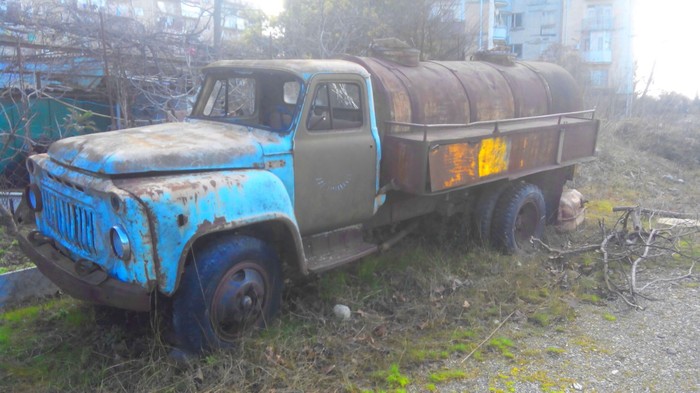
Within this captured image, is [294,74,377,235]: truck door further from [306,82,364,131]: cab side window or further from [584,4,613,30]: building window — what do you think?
[584,4,613,30]: building window

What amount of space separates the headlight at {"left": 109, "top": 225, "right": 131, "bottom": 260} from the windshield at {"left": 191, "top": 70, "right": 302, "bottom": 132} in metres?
1.54

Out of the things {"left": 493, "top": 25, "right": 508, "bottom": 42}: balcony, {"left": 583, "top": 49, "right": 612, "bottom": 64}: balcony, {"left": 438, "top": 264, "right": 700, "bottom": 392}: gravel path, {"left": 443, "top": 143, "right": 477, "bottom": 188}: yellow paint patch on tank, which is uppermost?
{"left": 493, "top": 25, "right": 508, "bottom": 42}: balcony

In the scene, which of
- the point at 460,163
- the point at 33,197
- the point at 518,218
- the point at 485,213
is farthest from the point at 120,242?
the point at 518,218

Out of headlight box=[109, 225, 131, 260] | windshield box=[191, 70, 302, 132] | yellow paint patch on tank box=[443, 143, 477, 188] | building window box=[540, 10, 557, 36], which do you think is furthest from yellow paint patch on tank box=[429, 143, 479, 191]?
building window box=[540, 10, 557, 36]

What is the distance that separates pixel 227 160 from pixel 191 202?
1.87 ft

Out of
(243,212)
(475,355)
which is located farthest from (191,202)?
(475,355)

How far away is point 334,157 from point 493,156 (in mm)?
1923

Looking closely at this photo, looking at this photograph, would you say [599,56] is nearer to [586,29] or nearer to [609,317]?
[586,29]

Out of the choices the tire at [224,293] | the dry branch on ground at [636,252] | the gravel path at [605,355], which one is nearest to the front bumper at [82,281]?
the tire at [224,293]

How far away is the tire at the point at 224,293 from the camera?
3.68m

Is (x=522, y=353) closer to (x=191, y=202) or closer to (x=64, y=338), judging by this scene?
(x=191, y=202)

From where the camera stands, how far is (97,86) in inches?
325

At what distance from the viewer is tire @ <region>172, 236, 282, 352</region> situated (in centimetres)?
368

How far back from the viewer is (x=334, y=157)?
181 inches
